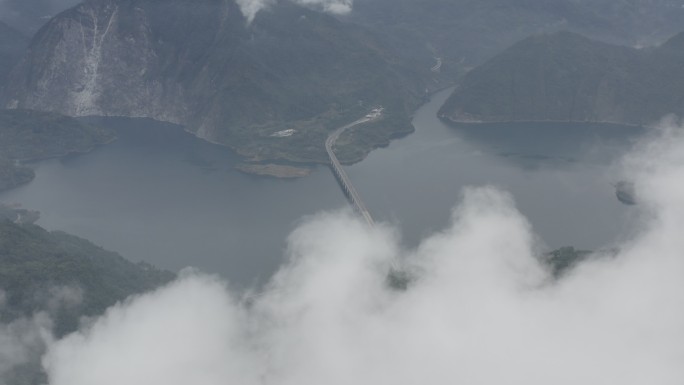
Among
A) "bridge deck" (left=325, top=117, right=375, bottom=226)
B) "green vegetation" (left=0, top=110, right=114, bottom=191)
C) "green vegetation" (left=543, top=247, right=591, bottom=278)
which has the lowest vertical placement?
"green vegetation" (left=0, top=110, right=114, bottom=191)

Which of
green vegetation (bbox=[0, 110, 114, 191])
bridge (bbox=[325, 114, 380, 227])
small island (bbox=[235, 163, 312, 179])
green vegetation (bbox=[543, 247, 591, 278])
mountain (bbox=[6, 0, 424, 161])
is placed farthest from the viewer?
mountain (bbox=[6, 0, 424, 161])

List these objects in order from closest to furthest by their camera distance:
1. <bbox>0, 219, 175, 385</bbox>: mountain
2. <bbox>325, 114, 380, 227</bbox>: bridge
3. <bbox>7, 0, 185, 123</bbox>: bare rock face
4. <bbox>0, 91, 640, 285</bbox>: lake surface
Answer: <bbox>0, 219, 175, 385</bbox>: mountain, <bbox>0, 91, 640, 285</bbox>: lake surface, <bbox>325, 114, 380, 227</bbox>: bridge, <bbox>7, 0, 185, 123</bbox>: bare rock face

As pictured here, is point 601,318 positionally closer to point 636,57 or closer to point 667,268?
point 667,268

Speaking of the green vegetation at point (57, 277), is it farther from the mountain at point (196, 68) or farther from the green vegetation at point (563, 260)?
the mountain at point (196, 68)

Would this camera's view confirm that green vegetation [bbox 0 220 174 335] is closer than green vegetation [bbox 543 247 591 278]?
Yes

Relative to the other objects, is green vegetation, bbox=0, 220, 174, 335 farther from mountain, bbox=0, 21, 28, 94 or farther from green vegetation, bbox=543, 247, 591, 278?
mountain, bbox=0, 21, 28, 94

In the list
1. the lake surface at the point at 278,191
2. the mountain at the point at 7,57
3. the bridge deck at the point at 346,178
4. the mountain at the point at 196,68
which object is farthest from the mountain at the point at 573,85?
the mountain at the point at 7,57

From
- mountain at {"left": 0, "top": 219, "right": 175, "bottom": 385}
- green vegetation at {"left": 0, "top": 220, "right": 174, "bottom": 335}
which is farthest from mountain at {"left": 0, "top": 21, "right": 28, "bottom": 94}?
mountain at {"left": 0, "top": 219, "right": 175, "bottom": 385}

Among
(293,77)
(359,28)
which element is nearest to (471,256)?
(293,77)
